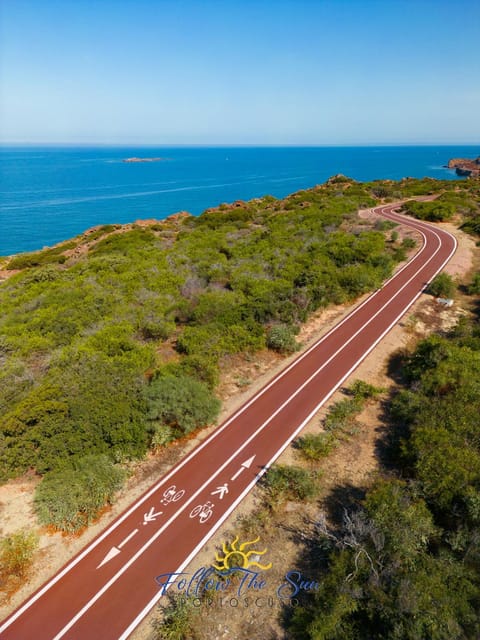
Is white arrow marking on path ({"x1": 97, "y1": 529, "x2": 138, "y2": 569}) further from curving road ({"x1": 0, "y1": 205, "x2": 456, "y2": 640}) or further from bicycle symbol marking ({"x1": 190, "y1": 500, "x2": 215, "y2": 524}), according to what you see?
bicycle symbol marking ({"x1": 190, "y1": 500, "x2": 215, "y2": 524})

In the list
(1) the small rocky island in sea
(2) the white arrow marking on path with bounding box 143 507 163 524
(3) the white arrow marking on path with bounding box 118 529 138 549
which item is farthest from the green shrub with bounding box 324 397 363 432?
(1) the small rocky island in sea

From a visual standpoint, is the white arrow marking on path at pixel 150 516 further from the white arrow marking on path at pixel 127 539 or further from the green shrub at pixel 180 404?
the green shrub at pixel 180 404

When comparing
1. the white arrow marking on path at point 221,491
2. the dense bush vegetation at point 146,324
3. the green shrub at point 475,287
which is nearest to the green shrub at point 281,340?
the dense bush vegetation at point 146,324

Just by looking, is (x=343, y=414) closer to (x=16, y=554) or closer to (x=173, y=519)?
(x=173, y=519)

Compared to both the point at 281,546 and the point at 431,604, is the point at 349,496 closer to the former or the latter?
the point at 281,546

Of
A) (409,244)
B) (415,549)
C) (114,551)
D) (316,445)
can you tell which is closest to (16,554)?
(114,551)

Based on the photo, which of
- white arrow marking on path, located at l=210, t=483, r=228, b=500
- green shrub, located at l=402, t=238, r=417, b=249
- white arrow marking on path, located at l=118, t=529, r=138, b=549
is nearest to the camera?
white arrow marking on path, located at l=118, t=529, r=138, b=549
